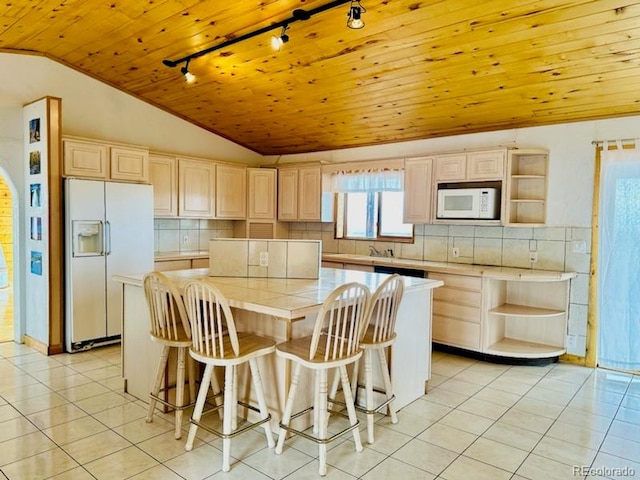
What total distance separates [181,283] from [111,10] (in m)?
2.32

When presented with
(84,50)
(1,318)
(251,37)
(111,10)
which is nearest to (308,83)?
(251,37)

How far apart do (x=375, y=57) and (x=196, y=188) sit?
2.98 metres

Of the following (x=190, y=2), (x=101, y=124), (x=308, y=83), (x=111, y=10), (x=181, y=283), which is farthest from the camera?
(x=101, y=124)

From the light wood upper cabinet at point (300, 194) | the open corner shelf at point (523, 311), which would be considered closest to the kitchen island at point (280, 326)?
the open corner shelf at point (523, 311)

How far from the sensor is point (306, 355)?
2479mm

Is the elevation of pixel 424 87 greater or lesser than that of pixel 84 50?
lesser

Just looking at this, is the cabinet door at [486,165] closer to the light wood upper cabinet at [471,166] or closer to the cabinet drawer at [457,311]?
the light wood upper cabinet at [471,166]

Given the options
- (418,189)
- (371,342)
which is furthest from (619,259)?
(371,342)

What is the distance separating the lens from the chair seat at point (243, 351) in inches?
96.7

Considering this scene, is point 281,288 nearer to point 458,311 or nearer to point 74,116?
point 458,311

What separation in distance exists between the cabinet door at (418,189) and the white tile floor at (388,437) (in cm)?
186

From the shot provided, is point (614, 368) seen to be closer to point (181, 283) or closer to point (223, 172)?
point (181, 283)

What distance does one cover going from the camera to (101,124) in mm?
5094

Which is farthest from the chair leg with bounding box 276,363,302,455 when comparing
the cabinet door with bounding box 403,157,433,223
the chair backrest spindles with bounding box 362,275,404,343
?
the cabinet door with bounding box 403,157,433,223
